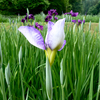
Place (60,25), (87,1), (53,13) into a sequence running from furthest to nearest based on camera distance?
(87,1), (53,13), (60,25)

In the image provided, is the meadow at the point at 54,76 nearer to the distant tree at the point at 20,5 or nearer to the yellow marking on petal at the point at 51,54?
the yellow marking on petal at the point at 51,54

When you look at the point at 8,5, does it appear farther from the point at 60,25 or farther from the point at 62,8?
the point at 60,25

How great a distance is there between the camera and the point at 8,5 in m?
9.86

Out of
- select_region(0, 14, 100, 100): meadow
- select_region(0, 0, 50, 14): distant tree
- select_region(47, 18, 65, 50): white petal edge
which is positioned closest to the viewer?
select_region(47, 18, 65, 50): white petal edge

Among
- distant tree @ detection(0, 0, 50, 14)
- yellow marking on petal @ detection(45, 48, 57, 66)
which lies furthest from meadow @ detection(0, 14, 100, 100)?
distant tree @ detection(0, 0, 50, 14)

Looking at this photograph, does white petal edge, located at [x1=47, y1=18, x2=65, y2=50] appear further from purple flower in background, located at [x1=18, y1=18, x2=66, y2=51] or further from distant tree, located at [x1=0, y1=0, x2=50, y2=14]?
distant tree, located at [x1=0, y1=0, x2=50, y2=14]

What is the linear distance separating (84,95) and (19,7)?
1048 centimetres

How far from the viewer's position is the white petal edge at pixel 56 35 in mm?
251

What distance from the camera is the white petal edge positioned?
0.82ft

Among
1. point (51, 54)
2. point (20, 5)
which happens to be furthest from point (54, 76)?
point (20, 5)

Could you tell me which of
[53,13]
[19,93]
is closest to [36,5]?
[53,13]

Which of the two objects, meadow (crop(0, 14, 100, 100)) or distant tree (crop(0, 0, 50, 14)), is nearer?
meadow (crop(0, 14, 100, 100))

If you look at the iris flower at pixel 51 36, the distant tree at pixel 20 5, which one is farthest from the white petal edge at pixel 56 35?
the distant tree at pixel 20 5

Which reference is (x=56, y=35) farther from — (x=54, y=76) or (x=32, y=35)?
(x=54, y=76)
